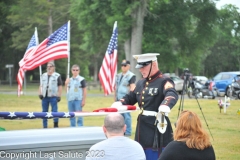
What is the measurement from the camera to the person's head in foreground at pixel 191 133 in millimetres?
3889

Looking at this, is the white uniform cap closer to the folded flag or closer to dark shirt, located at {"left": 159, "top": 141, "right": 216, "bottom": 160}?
the folded flag

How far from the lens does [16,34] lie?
143 feet

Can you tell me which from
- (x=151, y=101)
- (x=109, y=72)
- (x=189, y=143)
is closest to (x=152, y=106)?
(x=151, y=101)

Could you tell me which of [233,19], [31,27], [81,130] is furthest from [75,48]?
[81,130]

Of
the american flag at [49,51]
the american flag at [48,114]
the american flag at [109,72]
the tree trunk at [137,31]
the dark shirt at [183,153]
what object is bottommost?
the dark shirt at [183,153]

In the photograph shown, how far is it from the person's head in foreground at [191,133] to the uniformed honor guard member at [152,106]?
34.0 inches

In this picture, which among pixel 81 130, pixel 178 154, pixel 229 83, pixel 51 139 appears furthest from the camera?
pixel 229 83

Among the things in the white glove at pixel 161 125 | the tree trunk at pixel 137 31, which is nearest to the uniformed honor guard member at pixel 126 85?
the white glove at pixel 161 125

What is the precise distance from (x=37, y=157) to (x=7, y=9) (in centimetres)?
4533

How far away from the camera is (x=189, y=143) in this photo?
12.7 ft

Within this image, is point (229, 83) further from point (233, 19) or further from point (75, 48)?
point (75, 48)

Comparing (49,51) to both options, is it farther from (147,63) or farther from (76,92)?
(147,63)

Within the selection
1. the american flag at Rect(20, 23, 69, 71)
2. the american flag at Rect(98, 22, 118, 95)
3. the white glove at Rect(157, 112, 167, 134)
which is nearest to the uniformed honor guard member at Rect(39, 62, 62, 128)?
the american flag at Rect(20, 23, 69, 71)

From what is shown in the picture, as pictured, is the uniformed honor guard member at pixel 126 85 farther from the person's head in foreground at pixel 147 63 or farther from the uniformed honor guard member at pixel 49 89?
the person's head in foreground at pixel 147 63
